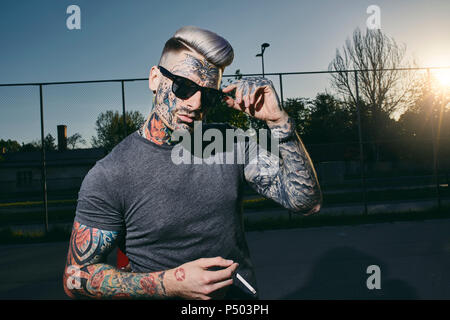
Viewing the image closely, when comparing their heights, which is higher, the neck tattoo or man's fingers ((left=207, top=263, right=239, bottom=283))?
the neck tattoo

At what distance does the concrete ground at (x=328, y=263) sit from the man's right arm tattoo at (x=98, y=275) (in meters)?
2.75

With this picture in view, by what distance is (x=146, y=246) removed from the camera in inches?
52.8

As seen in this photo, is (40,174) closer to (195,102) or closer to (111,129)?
(111,129)

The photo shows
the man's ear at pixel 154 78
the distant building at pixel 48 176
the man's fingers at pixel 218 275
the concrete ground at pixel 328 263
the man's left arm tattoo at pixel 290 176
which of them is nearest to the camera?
the man's fingers at pixel 218 275

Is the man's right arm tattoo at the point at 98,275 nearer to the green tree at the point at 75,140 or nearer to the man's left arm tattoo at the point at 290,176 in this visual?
the man's left arm tattoo at the point at 290,176

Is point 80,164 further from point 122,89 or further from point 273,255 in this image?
point 273,255

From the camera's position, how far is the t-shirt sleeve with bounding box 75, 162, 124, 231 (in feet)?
4.10

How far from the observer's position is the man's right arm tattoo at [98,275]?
1235mm

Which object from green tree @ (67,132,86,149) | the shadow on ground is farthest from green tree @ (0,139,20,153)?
the shadow on ground

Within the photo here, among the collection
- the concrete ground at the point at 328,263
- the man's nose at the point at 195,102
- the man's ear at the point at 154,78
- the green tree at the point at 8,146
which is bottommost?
the concrete ground at the point at 328,263

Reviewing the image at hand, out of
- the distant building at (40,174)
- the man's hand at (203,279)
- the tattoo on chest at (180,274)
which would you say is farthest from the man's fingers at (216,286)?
the distant building at (40,174)

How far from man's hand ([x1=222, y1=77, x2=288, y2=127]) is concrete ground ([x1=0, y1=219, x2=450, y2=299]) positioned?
2919mm

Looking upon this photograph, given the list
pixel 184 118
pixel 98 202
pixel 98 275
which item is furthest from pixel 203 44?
pixel 98 275

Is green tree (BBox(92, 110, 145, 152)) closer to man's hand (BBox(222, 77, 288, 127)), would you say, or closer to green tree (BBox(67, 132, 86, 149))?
green tree (BBox(67, 132, 86, 149))
